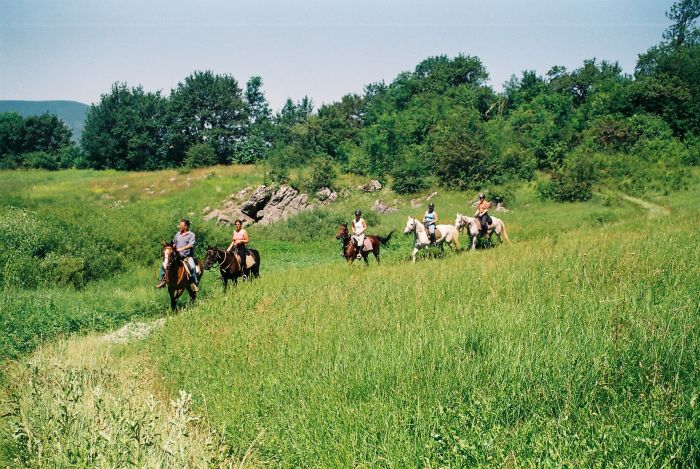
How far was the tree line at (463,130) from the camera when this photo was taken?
37.5 m

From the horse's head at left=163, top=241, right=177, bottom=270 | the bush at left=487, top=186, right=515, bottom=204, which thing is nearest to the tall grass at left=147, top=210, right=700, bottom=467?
the horse's head at left=163, top=241, right=177, bottom=270

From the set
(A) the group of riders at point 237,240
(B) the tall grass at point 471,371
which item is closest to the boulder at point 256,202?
(A) the group of riders at point 237,240

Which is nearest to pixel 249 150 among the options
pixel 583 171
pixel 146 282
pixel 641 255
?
pixel 583 171

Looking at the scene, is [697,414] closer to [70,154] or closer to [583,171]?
[583,171]

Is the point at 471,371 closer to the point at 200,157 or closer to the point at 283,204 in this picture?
the point at 283,204

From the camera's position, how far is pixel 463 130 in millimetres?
42469

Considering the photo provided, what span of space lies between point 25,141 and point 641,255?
93.9m

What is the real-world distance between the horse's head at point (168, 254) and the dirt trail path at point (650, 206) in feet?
74.1

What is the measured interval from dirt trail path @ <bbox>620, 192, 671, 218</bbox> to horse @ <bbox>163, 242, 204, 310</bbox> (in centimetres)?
2221

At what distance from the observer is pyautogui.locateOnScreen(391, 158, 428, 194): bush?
4206cm

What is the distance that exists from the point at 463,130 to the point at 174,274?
111ft

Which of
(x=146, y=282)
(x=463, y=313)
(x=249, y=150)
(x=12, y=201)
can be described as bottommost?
(x=146, y=282)

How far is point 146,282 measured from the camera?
18578 mm

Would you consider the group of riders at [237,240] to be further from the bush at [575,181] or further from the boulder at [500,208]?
the bush at [575,181]
